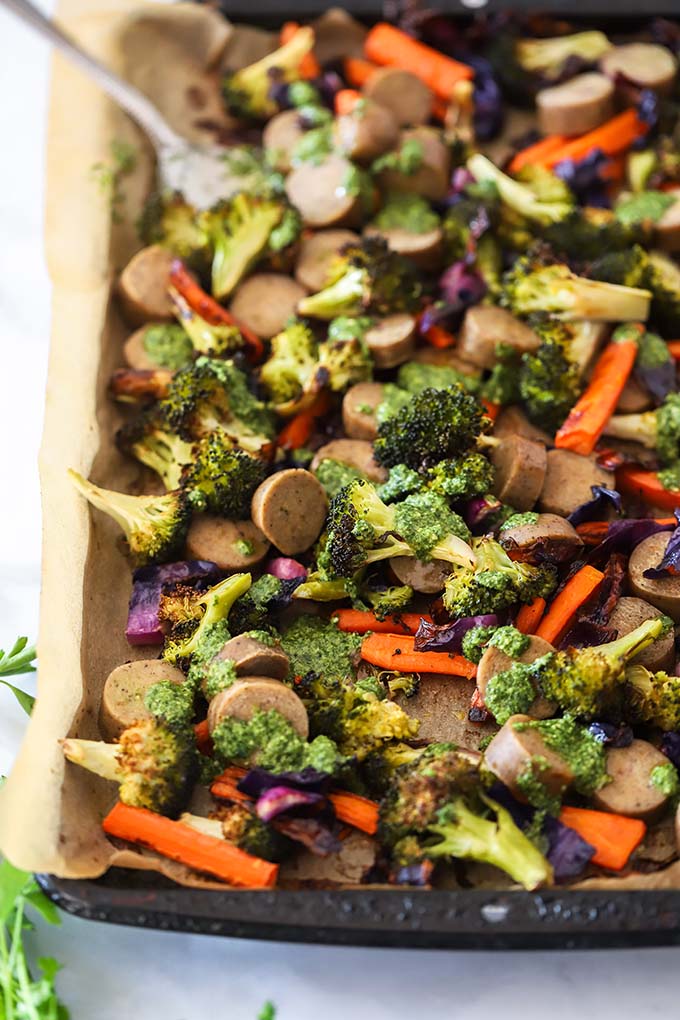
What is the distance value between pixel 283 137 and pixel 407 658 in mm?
2752

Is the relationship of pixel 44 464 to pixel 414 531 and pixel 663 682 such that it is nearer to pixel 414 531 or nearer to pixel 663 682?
pixel 414 531

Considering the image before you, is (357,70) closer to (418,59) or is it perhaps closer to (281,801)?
(418,59)

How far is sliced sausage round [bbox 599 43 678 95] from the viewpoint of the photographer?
527cm

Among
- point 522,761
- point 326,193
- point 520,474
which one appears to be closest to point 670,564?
point 520,474

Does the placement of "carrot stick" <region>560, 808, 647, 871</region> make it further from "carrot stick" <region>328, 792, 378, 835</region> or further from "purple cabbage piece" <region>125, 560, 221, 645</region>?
"purple cabbage piece" <region>125, 560, 221, 645</region>

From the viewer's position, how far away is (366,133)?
494 centimetres

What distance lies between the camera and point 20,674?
4.05m

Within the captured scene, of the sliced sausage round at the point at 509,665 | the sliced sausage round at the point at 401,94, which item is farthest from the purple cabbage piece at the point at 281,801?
the sliced sausage round at the point at 401,94

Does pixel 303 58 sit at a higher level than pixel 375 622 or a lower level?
higher

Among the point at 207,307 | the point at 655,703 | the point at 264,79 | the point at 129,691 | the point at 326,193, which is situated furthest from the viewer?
the point at 264,79

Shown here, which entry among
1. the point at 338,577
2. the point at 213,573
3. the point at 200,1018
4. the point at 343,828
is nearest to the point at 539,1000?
the point at 343,828

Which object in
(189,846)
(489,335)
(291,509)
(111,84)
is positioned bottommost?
(189,846)

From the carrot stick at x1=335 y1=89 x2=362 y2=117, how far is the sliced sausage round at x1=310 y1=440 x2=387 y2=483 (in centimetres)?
182

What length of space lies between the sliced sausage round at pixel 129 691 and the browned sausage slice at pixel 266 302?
1.60 m
